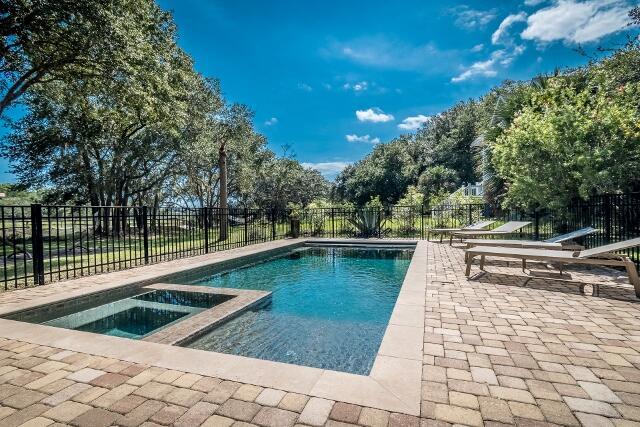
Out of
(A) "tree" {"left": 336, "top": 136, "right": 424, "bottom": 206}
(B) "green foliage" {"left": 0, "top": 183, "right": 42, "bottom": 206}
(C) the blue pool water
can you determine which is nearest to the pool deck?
(C) the blue pool water

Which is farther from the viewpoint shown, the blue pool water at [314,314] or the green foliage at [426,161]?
the green foliage at [426,161]

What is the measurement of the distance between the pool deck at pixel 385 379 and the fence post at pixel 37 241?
99.6 inches

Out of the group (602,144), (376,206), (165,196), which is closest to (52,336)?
(602,144)

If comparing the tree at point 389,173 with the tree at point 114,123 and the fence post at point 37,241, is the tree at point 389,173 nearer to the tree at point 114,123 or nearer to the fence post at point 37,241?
the tree at point 114,123

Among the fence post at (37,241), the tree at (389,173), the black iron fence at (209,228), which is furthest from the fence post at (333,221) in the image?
the tree at (389,173)

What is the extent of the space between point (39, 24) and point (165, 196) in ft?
93.5

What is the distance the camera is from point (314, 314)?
5.14 m

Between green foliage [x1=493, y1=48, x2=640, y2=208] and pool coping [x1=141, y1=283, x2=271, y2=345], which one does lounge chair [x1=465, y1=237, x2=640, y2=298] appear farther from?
pool coping [x1=141, y1=283, x2=271, y2=345]

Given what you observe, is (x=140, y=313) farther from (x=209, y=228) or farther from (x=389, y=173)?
(x=389, y=173)

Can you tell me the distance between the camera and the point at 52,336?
3.41 metres

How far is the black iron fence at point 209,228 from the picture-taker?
6.64m

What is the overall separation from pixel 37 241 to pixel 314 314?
515 centimetres

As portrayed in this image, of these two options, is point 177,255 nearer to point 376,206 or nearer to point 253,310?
point 253,310

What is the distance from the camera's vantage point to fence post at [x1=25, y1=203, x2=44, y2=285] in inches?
229
